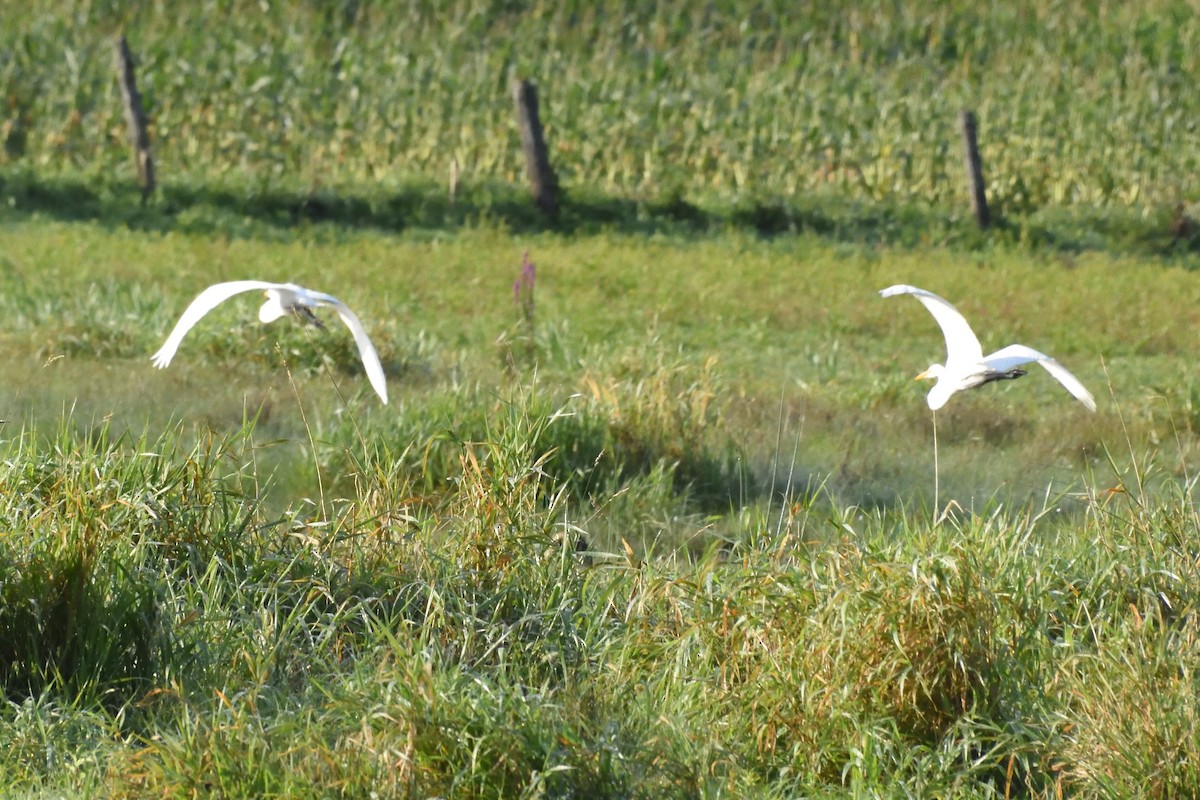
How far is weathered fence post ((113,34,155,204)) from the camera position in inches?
529

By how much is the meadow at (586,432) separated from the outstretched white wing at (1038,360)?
21 cm

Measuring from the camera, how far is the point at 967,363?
4219 millimetres

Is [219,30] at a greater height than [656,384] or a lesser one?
greater

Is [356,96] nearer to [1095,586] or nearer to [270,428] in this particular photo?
[270,428]

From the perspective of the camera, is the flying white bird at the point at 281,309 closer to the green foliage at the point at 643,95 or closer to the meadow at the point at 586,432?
the meadow at the point at 586,432

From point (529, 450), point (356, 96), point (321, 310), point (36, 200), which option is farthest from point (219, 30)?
point (529, 450)

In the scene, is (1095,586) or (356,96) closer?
(1095,586)

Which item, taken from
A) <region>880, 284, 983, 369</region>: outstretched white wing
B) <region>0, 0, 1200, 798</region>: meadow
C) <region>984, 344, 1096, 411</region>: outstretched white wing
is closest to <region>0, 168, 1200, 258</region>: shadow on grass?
<region>0, 0, 1200, 798</region>: meadow

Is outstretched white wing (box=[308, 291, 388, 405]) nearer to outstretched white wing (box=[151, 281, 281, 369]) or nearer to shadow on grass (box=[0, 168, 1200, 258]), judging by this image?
outstretched white wing (box=[151, 281, 281, 369])

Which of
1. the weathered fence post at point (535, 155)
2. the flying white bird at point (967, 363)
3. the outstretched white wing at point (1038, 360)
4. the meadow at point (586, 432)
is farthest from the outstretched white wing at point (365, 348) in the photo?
the weathered fence post at point (535, 155)

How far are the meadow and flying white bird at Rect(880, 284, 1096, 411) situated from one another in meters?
0.24

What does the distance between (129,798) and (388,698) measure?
0.56 metres

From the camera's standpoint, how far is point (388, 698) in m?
3.23

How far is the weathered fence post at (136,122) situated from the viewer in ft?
44.1
